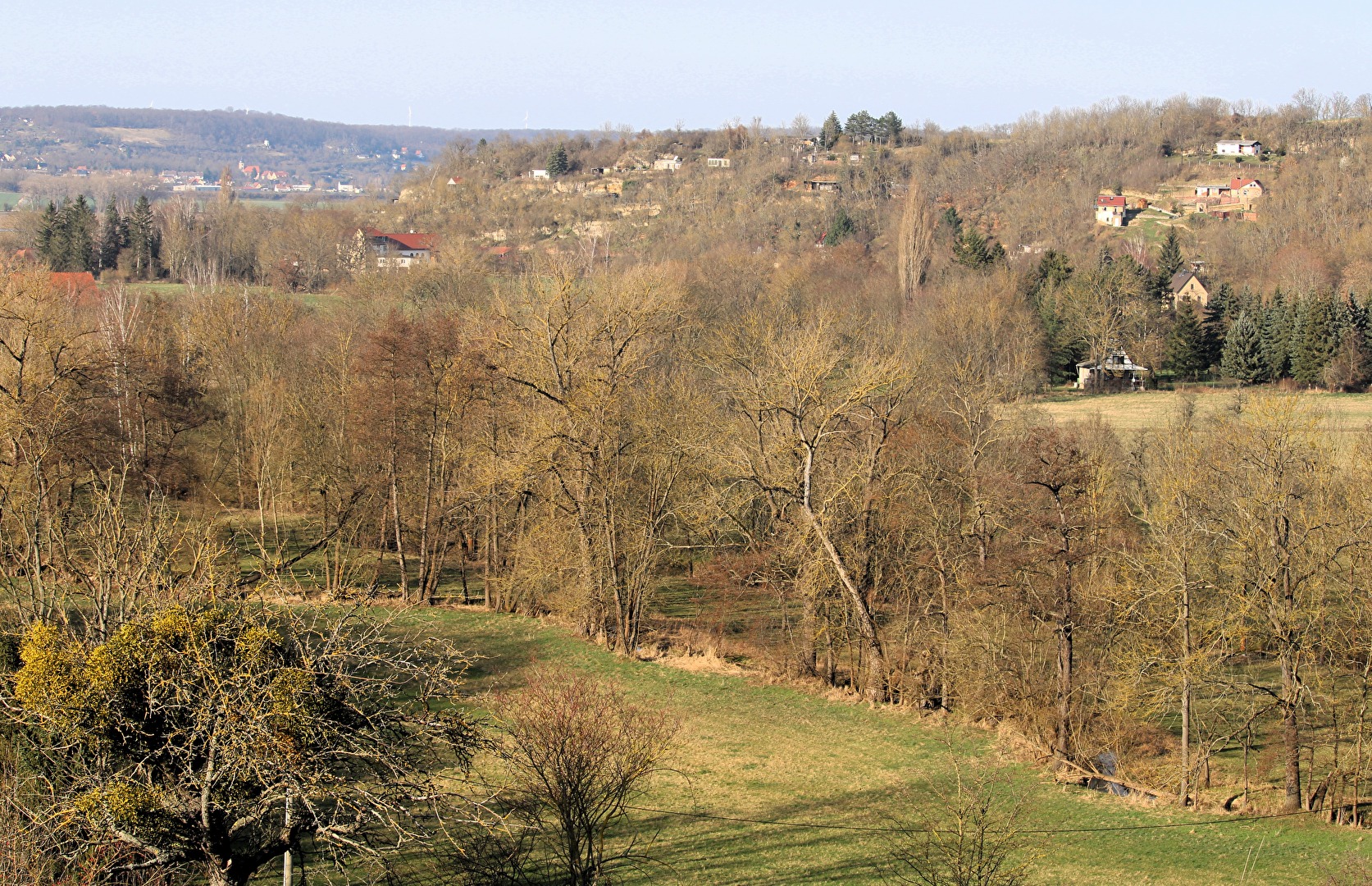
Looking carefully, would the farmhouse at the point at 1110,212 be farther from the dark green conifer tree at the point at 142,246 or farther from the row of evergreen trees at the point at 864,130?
the dark green conifer tree at the point at 142,246

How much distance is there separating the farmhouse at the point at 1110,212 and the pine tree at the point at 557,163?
67489 mm

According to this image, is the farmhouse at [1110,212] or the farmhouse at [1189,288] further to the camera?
the farmhouse at [1110,212]

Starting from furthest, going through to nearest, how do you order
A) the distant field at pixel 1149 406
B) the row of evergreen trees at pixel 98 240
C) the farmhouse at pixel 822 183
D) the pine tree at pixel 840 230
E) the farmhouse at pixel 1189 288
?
1. the farmhouse at pixel 822 183
2. the pine tree at pixel 840 230
3. the farmhouse at pixel 1189 288
4. the row of evergreen trees at pixel 98 240
5. the distant field at pixel 1149 406

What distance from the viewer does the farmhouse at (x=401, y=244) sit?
95.2 m

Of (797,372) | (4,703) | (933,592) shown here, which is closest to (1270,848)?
(933,592)

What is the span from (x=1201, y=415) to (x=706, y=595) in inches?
1188

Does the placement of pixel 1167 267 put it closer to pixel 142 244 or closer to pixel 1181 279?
pixel 1181 279

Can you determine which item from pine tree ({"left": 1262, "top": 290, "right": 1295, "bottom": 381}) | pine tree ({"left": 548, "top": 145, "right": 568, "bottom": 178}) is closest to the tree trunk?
pine tree ({"left": 1262, "top": 290, "right": 1295, "bottom": 381})

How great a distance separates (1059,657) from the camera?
75.4 ft

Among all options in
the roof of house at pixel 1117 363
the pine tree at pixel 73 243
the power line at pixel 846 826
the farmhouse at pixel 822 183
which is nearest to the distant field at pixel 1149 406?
the roof of house at pixel 1117 363

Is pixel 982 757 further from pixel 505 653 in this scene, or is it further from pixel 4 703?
pixel 4 703

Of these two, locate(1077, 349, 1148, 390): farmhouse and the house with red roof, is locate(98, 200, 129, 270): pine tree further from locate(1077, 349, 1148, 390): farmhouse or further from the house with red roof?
locate(1077, 349, 1148, 390): farmhouse

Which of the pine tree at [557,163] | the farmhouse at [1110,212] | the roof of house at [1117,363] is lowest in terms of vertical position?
the roof of house at [1117,363]

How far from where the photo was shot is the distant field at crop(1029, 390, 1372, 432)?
180 ft
